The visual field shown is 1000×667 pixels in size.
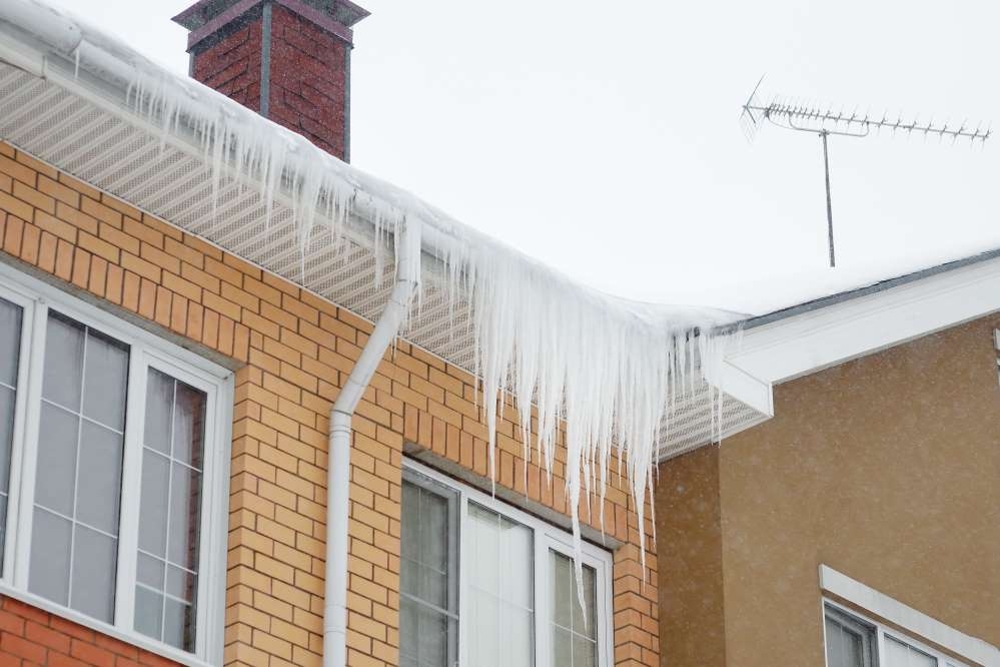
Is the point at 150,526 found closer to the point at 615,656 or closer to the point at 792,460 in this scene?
the point at 615,656

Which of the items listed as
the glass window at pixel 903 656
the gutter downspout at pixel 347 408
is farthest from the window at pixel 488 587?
the glass window at pixel 903 656

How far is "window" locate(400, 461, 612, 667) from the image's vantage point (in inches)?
311

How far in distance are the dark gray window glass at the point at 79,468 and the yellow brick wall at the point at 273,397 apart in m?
0.22

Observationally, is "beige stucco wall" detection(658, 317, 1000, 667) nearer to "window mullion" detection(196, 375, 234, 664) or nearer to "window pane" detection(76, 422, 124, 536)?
"window mullion" detection(196, 375, 234, 664)

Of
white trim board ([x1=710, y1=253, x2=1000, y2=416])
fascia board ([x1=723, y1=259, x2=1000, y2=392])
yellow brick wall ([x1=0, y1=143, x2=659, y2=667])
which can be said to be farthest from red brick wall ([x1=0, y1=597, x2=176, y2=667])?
fascia board ([x1=723, y1=259, x2=1000, y2=392])

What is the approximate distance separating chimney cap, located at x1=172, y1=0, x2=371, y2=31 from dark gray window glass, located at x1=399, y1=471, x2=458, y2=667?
376 centimetres

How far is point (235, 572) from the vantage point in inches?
275

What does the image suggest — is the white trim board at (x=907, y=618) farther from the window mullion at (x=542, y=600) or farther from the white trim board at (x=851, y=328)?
the window mullion at (x=542, y=600)

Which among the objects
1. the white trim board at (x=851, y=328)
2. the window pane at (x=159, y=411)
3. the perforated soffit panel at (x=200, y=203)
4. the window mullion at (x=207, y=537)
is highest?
the white trim board at (x=851, y=328)

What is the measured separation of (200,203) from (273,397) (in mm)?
790

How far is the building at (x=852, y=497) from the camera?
884 cm

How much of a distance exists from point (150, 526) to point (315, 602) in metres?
0.69

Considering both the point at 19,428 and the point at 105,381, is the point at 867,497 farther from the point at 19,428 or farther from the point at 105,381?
the point at 19,428

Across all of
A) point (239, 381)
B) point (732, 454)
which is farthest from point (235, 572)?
point (732, 454)
